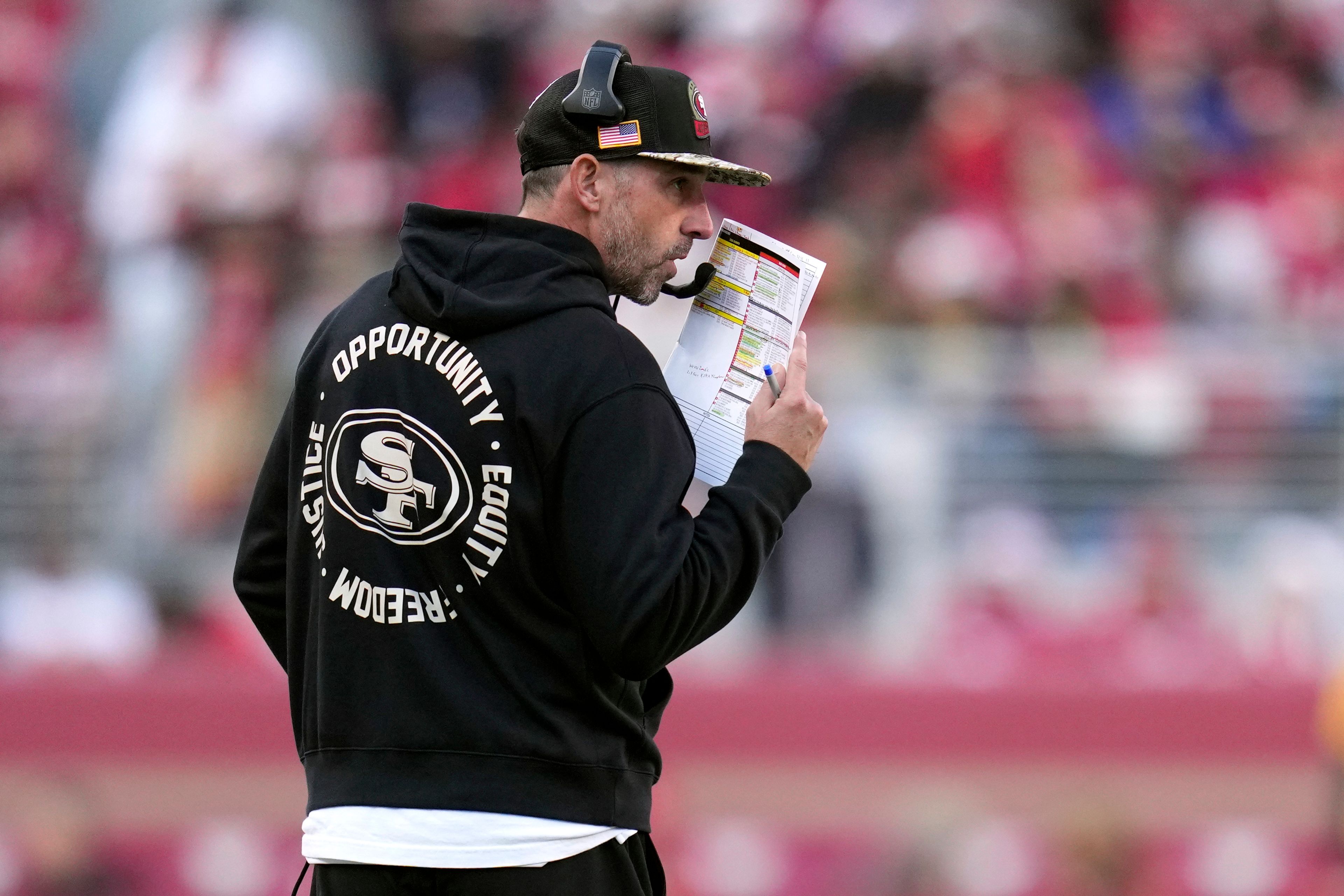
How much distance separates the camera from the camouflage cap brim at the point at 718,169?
7.29 feet

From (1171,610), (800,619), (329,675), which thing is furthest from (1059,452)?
(329,675)

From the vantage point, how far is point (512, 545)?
2.10 meters

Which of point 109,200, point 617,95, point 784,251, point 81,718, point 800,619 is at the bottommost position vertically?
point 81,718

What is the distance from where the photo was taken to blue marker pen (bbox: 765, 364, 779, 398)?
7.39ft

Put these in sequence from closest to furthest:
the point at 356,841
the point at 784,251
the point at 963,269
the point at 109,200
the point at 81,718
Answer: the point at 356,841 < the point at 784,251 < the point at 81,718 < the point at 963,269 < the point at 109,200

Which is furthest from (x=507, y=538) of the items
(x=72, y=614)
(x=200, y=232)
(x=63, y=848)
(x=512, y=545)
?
(x=200, y=232)

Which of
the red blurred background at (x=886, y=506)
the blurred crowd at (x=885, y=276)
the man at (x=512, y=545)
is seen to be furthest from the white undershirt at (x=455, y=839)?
the blurred crowd at (x=885, y=276)

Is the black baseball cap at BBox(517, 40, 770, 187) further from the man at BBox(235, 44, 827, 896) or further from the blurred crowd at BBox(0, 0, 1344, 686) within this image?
the blurred crowd at BBox(0, 0, 1344, 686)

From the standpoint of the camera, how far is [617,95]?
2.23 m

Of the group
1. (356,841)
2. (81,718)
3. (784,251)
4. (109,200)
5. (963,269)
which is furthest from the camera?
(109,200)

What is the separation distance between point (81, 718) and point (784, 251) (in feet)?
15.8

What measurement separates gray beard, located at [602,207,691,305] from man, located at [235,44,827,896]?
2cm

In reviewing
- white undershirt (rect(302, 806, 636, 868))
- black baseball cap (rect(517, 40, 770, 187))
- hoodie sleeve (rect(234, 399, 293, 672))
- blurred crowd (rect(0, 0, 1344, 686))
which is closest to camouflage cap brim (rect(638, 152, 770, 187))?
black baseball cap (rect(517, 40, 770, 187))

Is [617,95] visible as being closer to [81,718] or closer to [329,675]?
[329,675]
